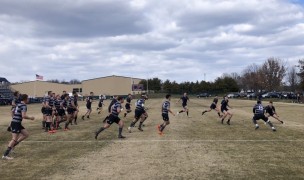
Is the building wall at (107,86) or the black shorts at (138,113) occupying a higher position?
the building wall at (107,86)

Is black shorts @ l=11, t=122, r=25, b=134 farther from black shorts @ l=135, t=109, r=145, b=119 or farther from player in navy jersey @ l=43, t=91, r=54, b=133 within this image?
black shorts @ l=135, t=109, r=145, b=119

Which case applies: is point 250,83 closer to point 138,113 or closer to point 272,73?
point 272,73

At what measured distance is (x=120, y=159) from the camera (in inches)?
458

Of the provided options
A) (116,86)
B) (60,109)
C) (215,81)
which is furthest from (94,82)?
(60,109)

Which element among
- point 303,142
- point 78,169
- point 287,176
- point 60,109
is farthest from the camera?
point 60,109

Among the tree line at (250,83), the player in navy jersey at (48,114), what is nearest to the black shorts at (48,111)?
the player in navy jersey at (48,114)

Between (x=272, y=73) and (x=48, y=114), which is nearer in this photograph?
(x=48, y=114)

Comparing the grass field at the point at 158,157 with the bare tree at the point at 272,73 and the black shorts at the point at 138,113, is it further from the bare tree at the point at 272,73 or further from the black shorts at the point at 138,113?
the bare tree at the point at 272,73

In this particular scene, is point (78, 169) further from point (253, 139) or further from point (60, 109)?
point (60, 109)

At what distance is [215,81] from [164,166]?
123707mm

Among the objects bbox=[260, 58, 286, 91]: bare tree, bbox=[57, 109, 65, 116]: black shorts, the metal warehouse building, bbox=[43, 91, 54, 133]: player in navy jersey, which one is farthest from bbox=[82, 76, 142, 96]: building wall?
bbox=[43, 91, 54, 133]: player in navy jersey

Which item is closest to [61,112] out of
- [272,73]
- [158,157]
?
[158,157]

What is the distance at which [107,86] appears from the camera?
426 feet

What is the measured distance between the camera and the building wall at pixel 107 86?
425 feet
